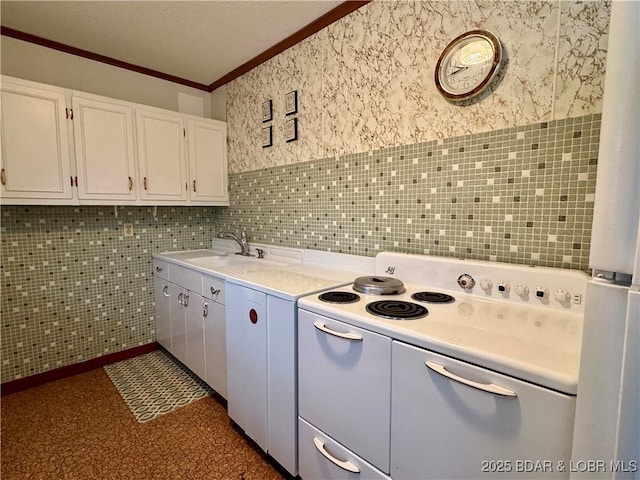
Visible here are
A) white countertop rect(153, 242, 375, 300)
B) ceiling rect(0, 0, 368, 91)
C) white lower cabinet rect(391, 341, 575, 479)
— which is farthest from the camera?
ceiling rect(0, 0, 368, 91)

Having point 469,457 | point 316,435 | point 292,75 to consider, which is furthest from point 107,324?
point 469,457

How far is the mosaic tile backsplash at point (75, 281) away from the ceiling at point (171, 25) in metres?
1.23

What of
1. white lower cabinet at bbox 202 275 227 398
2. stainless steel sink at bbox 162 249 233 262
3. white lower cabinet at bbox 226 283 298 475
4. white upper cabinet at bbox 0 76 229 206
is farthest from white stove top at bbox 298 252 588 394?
white upper cabinet at bbox 0 76 229 206

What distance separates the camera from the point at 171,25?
6.45ft

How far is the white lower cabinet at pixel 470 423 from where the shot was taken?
27.2 inches

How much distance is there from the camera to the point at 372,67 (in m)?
1.68

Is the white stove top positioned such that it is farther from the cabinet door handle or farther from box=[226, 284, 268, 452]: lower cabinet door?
the cabinet door handle

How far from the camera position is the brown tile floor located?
1.47m

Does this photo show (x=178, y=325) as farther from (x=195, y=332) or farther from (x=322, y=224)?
(x=322, y=224)

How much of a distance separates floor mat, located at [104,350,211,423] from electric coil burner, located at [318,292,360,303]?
56.0 inches

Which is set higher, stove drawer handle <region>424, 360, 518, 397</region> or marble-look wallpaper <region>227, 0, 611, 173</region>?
marble-look wallpaper <region>227, 0, 611, 173</region>

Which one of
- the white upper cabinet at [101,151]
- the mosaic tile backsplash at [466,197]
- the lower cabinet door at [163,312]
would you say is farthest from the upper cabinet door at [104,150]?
the mosaic tile backsplash at [466,197]

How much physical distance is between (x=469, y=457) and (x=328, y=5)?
229cm

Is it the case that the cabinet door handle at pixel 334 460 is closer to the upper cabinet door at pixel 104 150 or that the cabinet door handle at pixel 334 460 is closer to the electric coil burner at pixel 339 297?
the electric coil burner at pixel 339 297
